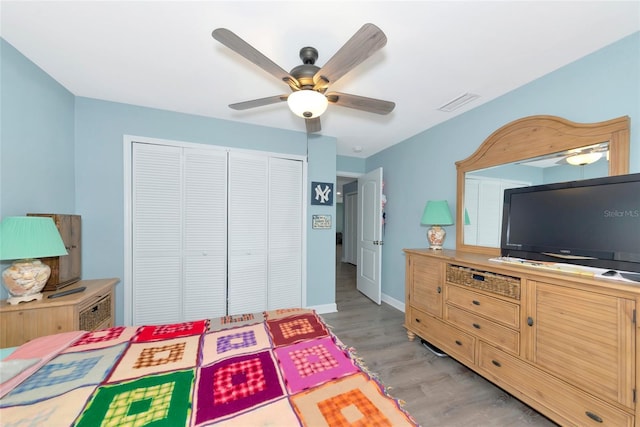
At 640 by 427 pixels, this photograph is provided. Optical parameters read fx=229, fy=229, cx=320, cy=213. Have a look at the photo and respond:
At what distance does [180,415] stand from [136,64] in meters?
2.36

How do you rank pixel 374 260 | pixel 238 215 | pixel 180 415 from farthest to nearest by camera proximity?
1. pixel 374 260
2. pixel 238 215
3. pixel 180 415

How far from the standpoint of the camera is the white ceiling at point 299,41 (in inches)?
52.0

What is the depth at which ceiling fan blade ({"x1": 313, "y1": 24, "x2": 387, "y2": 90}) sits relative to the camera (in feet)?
3.53

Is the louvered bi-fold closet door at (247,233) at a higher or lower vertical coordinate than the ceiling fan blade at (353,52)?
lower

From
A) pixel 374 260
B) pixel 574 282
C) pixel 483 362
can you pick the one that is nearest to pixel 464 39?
pixel 574 282

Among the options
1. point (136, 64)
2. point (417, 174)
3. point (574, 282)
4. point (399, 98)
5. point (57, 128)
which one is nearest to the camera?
point (574, 282)

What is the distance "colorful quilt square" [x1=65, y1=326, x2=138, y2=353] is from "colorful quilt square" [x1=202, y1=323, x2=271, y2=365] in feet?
1.49

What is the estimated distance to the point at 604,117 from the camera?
158 centimetres

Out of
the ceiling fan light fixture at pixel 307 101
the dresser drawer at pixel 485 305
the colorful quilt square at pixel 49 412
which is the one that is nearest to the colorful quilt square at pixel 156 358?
the colorful quilt square at pixel 49 412

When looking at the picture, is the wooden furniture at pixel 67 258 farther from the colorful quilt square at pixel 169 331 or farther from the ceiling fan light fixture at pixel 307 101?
the ceiling fan light fixture at pixel 307 101

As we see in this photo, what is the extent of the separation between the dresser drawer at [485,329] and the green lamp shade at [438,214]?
2.91ft

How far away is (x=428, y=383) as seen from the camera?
1.88m

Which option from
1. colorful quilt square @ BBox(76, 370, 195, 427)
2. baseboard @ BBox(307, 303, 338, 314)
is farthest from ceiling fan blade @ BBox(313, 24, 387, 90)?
baseboard @ BBox(307, 303, 338, 314)

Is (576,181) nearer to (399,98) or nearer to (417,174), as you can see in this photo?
(399,98)
